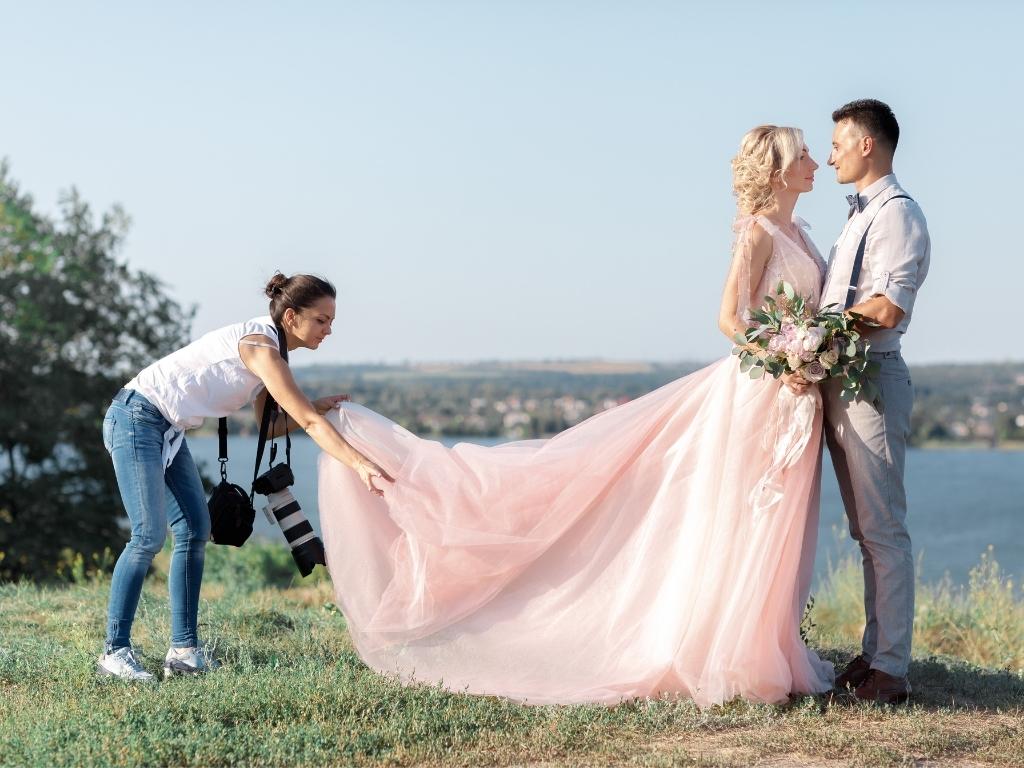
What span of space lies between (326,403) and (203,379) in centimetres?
67

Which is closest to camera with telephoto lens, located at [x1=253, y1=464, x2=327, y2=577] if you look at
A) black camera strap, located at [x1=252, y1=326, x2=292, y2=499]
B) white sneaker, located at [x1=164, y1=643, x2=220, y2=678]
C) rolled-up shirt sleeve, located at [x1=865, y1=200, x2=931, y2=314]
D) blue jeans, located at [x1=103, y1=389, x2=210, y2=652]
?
black camera strap, located at [x1=252, y1=326, x2=292, y2=499]

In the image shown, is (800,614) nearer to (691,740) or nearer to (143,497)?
(691,740)

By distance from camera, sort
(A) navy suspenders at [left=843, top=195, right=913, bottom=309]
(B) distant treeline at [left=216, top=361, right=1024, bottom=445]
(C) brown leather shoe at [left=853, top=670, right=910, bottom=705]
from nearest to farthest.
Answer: (A) navy suspenders at [left=843, top=195, right=913, bottom=309], (C) brown leather shoe at [left=853, top=670, right=910, bottom=705], (B) distant treeline at [left=216, top=361, right=1024, bottom=445]

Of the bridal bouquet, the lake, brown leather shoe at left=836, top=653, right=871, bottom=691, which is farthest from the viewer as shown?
the lake

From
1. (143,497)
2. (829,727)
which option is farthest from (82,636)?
(829,727)

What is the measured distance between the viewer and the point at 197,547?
6191 mm

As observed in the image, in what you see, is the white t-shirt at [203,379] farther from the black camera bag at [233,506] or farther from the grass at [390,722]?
the grass at [390,722]

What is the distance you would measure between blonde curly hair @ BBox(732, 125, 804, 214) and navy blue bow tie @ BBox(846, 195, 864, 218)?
0.38 m

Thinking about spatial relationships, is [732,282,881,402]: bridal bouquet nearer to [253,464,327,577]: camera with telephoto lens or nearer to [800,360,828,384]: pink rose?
[800,360,828,384]: pink rose

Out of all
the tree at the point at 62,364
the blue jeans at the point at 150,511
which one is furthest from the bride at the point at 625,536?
the tree at the point at 62,364

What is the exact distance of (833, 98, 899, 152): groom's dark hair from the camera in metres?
5.80

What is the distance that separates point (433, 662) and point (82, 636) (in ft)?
8.11

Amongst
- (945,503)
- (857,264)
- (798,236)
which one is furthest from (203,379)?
(945,503)

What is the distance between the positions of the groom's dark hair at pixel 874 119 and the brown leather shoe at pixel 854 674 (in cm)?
265
